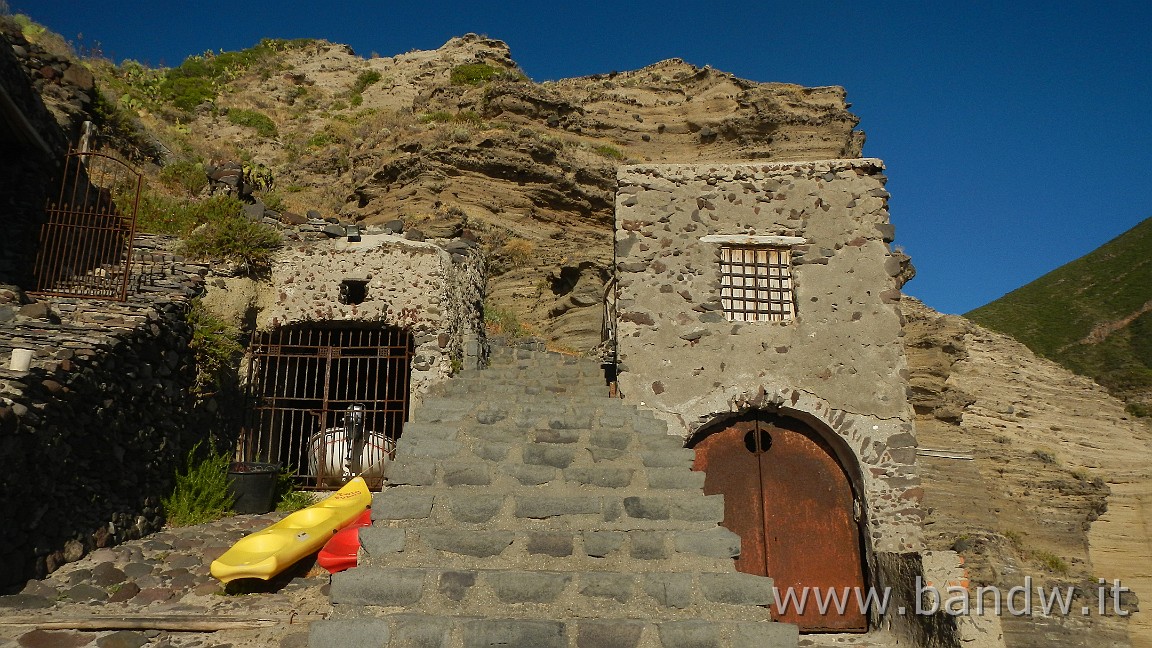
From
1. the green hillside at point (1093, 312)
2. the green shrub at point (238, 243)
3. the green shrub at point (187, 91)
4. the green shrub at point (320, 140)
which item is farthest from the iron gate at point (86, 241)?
the green hillside at point (1093, 312)

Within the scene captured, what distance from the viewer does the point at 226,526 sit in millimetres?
7340

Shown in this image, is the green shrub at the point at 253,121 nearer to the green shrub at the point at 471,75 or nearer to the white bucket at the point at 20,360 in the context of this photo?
the green shrub at the point at 471,75

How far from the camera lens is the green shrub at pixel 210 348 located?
8.33 m

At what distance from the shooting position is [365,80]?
37562 millimetres

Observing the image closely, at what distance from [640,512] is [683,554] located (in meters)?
0.43

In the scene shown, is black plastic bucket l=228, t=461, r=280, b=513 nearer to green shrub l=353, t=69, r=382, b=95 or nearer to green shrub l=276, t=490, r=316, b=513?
green shrub l=276, t=490, r=316, b=513

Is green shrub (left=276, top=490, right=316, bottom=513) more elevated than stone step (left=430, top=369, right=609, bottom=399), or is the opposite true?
stone step (left=430, top=369, right=609, bottom=399)

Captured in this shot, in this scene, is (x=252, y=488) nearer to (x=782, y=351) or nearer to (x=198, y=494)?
(x=198, y=494)

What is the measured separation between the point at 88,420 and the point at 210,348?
2.20 m

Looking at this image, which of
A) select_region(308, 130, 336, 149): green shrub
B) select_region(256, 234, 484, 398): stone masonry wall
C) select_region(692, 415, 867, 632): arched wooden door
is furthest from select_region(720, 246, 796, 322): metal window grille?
select_region(308, 130, 336, 149): green shrub

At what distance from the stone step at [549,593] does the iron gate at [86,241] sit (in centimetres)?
641

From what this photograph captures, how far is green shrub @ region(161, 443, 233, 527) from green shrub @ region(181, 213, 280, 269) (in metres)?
2.79

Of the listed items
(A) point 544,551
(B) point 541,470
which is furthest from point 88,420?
(A) point 544,551

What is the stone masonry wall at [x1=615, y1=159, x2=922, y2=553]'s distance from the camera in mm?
7191
